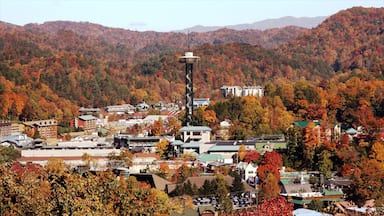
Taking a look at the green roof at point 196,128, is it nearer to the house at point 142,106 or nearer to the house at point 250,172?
the house at point 250,172

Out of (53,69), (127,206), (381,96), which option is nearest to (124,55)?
(53,69)

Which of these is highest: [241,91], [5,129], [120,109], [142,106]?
[5,129]

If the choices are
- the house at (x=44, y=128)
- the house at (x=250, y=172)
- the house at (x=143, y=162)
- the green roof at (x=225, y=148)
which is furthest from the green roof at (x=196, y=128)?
the house at (x=44, y=128)

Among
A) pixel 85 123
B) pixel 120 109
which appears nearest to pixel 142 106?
pixel 120 109

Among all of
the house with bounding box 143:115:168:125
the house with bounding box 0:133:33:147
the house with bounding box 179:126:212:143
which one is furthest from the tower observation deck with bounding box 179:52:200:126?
the house with bounding box 0:133:33:147

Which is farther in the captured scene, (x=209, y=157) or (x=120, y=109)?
(x=120, y=109)

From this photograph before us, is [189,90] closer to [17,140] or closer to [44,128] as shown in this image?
[17,140]
